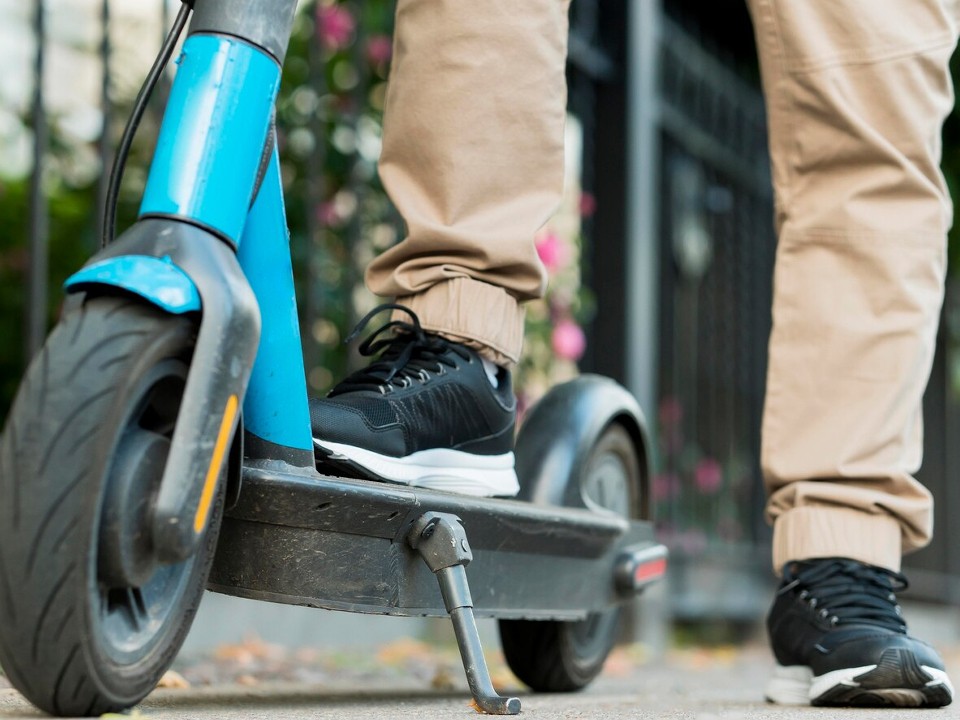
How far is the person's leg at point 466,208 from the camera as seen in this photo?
1495 mm

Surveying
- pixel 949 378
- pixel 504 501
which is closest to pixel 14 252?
pixel 504 501

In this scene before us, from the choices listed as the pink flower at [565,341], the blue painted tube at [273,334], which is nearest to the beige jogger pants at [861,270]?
the blue painted tube at [273,334]

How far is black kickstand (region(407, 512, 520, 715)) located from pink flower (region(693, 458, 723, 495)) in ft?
12.2

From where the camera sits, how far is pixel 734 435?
545 cm

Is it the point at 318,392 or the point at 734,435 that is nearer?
the point at 318,392

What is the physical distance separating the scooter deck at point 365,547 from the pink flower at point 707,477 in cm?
341

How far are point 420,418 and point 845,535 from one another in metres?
0.59

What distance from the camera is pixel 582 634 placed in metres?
1.94

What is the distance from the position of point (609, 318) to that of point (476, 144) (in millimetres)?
2464

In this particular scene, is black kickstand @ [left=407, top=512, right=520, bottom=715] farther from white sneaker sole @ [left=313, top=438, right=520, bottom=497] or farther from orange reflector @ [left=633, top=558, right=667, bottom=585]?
orange reflector @ [left=633, top=558, right=667, bottom=585]

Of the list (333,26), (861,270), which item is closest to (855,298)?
(861,270)

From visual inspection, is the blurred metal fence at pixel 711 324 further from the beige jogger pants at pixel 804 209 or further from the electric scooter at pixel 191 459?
the electric scooter at pixel 191 459

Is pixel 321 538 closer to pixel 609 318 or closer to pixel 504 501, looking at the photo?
pixel 504 501

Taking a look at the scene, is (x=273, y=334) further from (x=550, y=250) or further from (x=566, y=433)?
(x=550, y=250)
